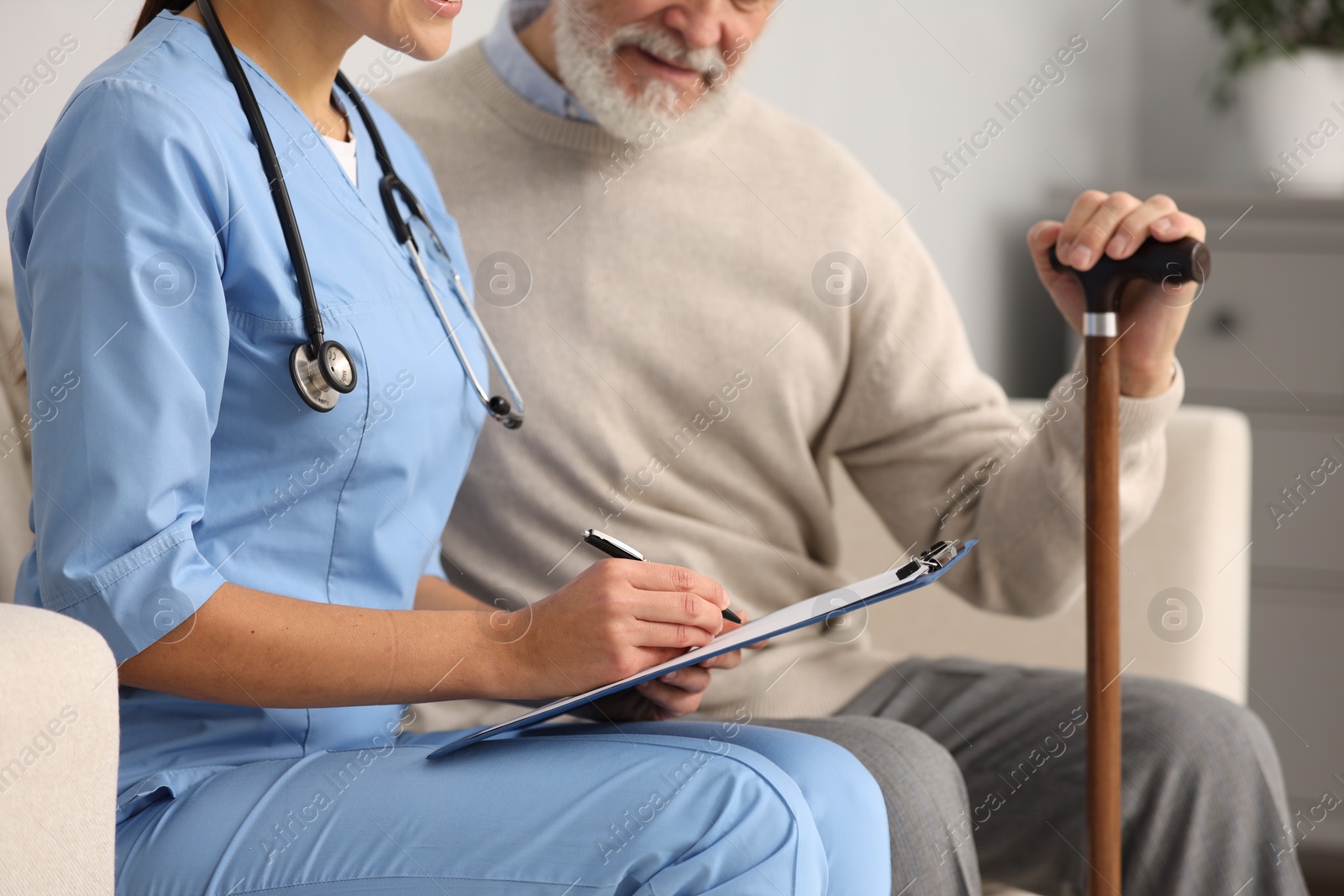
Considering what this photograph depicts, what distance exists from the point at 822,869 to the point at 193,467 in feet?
1.40

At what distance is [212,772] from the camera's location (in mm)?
795

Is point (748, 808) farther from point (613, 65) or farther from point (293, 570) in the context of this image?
point (613, 65)

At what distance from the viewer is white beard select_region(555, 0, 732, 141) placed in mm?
1213

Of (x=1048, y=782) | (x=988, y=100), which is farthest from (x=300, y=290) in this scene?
(x=988, y=100)

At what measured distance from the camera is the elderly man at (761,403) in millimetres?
1174

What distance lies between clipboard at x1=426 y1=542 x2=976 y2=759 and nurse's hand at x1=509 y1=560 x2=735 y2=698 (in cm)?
2

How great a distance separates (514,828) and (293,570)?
0.78 feet

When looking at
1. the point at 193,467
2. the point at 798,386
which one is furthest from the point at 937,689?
the point at 193,467

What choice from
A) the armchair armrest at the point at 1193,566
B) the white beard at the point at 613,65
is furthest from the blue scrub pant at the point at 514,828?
the armchair armrest at the point at 1193,566

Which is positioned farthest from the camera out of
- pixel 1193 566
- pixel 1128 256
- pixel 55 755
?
pixel 1193 566

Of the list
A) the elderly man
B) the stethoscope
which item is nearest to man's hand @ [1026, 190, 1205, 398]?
the elderly man

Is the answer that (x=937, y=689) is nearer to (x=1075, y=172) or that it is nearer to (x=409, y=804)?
(x=409, y=804)

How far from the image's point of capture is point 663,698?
94cm

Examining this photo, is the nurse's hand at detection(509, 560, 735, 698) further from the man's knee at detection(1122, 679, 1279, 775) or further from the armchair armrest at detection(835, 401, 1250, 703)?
the armchair armrest at detection(835, 401, 1250, 703)
